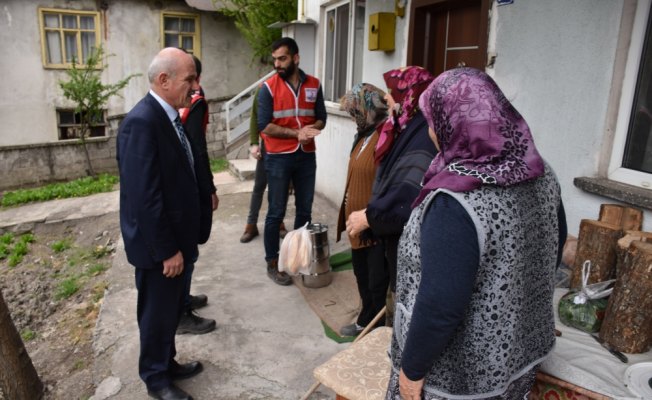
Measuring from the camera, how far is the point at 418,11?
4.42m

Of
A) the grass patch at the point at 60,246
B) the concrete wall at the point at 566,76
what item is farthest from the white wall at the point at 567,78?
the grass patch at the point at 60,246

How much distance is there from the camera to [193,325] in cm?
343

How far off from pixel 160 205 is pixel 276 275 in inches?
82.4

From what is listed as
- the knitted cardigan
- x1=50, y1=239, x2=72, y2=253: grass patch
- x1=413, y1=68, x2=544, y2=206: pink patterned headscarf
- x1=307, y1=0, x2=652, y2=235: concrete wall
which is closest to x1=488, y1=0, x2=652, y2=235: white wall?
x1=307, y1=0, x2=652, y2=235: concrete wall

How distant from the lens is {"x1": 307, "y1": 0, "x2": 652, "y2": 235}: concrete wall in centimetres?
265

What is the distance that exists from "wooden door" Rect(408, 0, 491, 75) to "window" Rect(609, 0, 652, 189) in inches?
44.1

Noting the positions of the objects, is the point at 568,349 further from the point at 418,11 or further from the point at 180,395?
the point at 418,11

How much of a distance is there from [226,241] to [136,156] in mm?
3199

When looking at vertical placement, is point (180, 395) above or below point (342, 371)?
below

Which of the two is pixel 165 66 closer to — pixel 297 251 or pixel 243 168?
A: pixel 297 251

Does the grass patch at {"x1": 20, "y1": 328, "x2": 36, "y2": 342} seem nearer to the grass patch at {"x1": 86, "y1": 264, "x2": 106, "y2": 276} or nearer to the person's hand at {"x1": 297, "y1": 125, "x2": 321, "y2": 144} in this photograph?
the grass patch at {"x1": 86, "y1": 264, "x2": 106, "y2": 276}

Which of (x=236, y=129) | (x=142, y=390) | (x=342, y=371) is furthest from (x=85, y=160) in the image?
(x=342, y=371)

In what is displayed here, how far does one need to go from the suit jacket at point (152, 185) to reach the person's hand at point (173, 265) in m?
0.03

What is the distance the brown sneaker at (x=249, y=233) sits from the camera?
535cm
